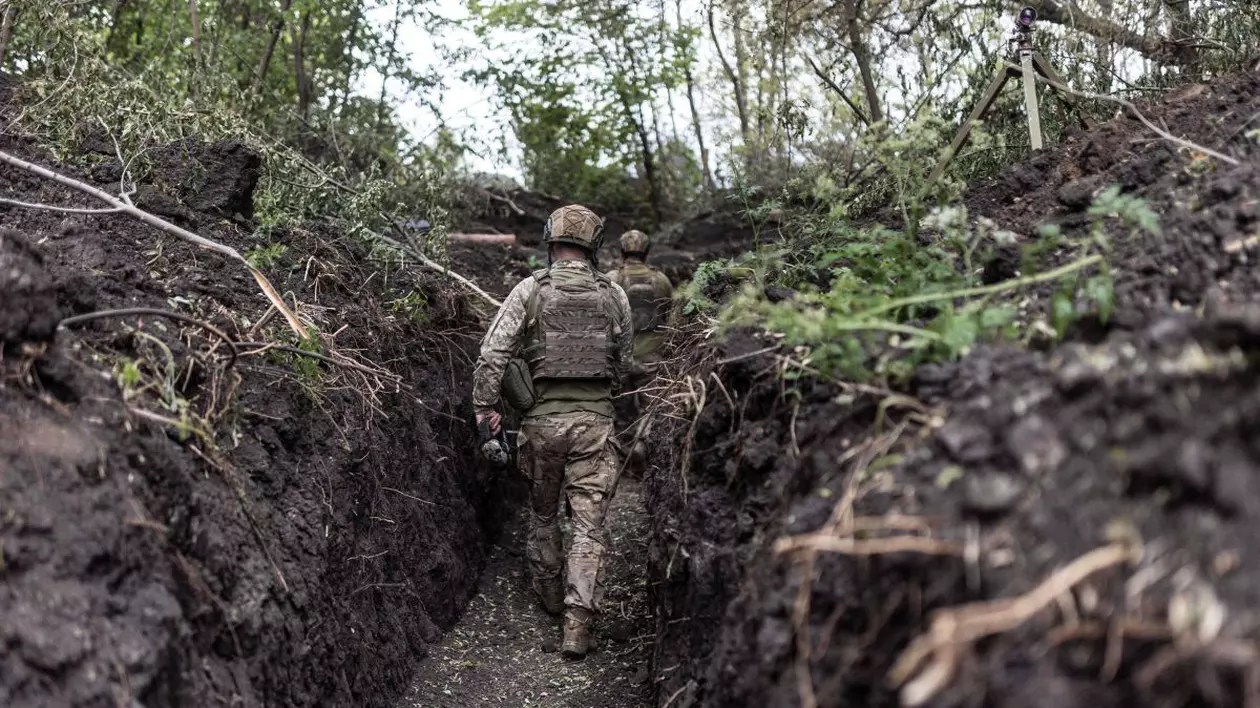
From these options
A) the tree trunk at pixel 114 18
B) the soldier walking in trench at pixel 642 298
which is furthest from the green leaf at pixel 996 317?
the tree trunk at pixel 114 18

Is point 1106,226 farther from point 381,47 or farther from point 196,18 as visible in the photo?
point 381,47

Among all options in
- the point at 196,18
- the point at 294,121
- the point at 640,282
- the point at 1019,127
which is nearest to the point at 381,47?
the point at 294,121

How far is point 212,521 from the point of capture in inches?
135

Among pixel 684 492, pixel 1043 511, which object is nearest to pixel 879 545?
pixel 1043 511

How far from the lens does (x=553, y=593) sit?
6293mm

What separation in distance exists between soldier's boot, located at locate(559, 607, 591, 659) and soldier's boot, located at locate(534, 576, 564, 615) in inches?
19.2

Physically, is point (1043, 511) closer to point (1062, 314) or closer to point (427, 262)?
point (1062, 314)

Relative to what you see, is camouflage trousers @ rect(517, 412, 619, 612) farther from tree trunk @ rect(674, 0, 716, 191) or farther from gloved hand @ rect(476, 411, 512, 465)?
tree trunk @ rect(674, 0, 716, 191)

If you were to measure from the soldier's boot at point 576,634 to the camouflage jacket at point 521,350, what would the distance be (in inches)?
46.2

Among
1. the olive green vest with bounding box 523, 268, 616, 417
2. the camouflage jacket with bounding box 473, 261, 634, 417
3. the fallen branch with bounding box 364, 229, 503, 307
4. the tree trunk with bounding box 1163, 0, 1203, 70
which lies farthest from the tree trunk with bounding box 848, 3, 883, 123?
the fallen branch with bounding box 364, 229, 503, 307

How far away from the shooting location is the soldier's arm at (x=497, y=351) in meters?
6.05

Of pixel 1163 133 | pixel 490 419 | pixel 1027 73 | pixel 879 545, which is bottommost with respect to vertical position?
pixel 879 545

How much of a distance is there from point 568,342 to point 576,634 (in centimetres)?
166

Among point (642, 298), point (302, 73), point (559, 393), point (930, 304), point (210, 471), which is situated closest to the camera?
point (930, 304)
